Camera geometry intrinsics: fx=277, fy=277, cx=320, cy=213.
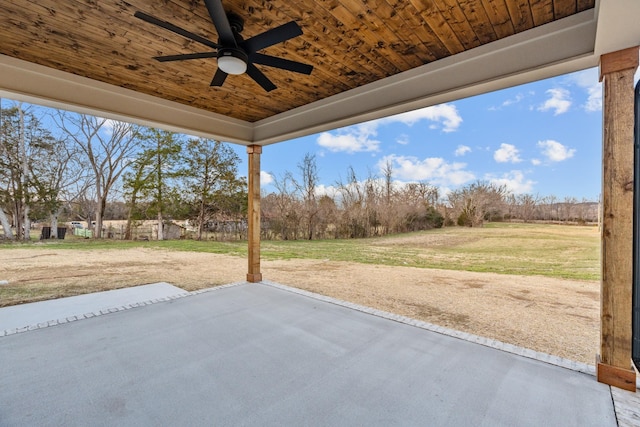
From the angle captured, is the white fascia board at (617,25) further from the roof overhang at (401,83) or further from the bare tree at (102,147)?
the bare tree at (102,147)

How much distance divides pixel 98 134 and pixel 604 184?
13.4 m

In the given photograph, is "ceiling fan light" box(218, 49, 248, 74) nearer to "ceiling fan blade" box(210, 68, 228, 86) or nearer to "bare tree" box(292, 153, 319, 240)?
"ceiling fan blade" box(210, 68, 228, 86)

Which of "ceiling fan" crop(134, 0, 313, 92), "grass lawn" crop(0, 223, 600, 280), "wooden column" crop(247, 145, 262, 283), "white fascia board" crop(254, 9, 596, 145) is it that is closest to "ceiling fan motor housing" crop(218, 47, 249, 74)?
"ceiling fan" crop(134, 0, 313, 92)

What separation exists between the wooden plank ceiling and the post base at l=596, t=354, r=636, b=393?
2.33m

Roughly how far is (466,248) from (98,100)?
9.03 metres

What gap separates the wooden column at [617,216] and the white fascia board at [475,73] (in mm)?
224

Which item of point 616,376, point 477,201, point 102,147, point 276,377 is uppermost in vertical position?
point 102,147

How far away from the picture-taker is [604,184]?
1.82 m

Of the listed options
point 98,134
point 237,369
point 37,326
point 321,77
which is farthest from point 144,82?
point 98,134

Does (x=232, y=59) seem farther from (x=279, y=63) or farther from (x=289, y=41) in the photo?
(x=289, y=41)

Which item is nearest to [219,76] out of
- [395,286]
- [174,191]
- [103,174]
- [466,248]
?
[395,286]

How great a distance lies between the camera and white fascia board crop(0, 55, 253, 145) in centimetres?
252

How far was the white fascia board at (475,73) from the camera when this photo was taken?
188 centimetres

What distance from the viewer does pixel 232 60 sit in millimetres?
1828
